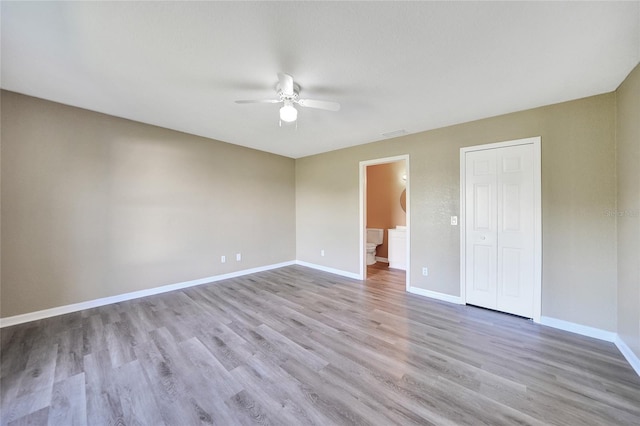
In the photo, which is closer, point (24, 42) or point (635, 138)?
point (24, 42)

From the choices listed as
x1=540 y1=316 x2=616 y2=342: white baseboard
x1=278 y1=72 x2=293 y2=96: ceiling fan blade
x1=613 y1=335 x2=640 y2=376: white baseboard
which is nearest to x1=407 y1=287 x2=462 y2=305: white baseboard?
x1=540 y1=316 x2=616 y2=342: white baseboard

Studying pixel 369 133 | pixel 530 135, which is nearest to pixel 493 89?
pixel 530 135

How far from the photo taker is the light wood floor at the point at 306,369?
1476 millimetres

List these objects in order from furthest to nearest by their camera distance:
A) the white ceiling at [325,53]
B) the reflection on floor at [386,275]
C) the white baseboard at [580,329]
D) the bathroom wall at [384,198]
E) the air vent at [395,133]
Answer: the bathroom wall at [384,198]
the reflection on floor at [386,275]
the air vent at [395,133]
the white baseboard at [580,329]
the white ceiling at [325,53]

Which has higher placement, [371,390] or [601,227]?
[601,227]

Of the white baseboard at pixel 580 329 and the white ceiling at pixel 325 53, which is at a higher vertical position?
the white ceiling at pixel 325 53

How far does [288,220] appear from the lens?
5.40 meters

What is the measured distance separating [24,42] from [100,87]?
2.11ft

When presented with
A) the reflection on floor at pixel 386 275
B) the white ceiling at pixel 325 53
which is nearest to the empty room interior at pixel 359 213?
the white ceiling at pixel 325 53

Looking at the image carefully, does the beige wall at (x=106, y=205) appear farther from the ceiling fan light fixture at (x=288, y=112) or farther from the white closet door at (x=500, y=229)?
the white closet door at (x=500, y=229)

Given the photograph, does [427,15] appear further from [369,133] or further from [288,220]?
[288,220]

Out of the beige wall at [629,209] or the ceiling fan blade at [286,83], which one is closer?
the beige wall at [629,209]

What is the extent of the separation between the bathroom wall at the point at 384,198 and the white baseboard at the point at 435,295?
239 cm

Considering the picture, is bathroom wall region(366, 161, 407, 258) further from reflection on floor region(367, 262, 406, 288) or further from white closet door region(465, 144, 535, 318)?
white closet door region(465, 144, 535, 318)
